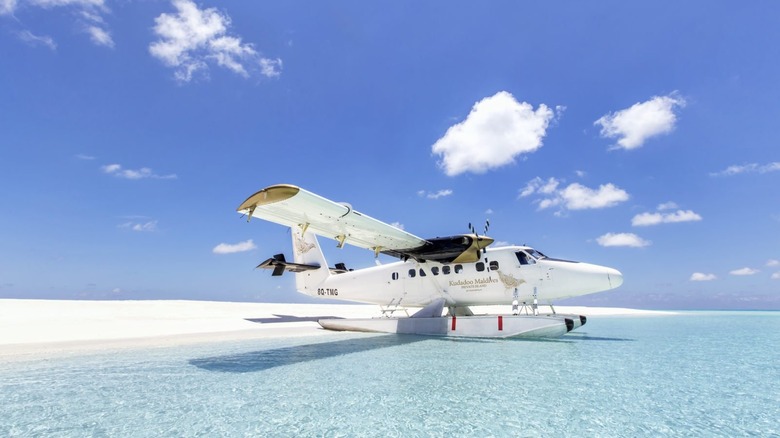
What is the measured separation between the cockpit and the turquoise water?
4.54m

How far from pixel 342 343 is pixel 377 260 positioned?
4.80 meters

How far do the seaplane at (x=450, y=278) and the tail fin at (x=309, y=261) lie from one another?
7.11 feet

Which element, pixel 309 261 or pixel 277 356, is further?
pixel 309 261

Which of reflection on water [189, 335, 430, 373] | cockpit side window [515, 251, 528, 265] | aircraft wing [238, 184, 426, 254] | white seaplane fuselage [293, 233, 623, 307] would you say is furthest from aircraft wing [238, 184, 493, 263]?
reflection on water [189, 335, 430, 373]

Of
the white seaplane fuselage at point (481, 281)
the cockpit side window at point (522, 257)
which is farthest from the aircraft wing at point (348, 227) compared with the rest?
the cockpit side window at point (522, 257)

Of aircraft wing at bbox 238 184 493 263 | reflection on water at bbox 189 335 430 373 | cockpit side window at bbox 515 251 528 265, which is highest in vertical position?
aircraft wing at bbox 238 184 493 263

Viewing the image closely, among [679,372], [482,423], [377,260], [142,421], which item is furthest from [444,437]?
[377,260]

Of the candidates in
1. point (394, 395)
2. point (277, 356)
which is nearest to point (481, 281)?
point (277, 356)

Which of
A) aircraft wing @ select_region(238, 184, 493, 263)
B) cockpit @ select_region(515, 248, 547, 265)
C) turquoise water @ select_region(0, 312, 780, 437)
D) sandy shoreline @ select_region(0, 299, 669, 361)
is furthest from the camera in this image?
cockpit @ select_region(515, 248, 547, 265)

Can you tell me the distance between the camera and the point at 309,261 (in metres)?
17.3

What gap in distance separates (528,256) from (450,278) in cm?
285

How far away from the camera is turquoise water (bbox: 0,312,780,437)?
360 centimetres

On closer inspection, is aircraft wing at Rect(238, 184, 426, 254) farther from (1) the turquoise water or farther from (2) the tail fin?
(2) the tail fin

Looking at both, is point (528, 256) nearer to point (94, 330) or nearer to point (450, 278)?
point (450, 278)
